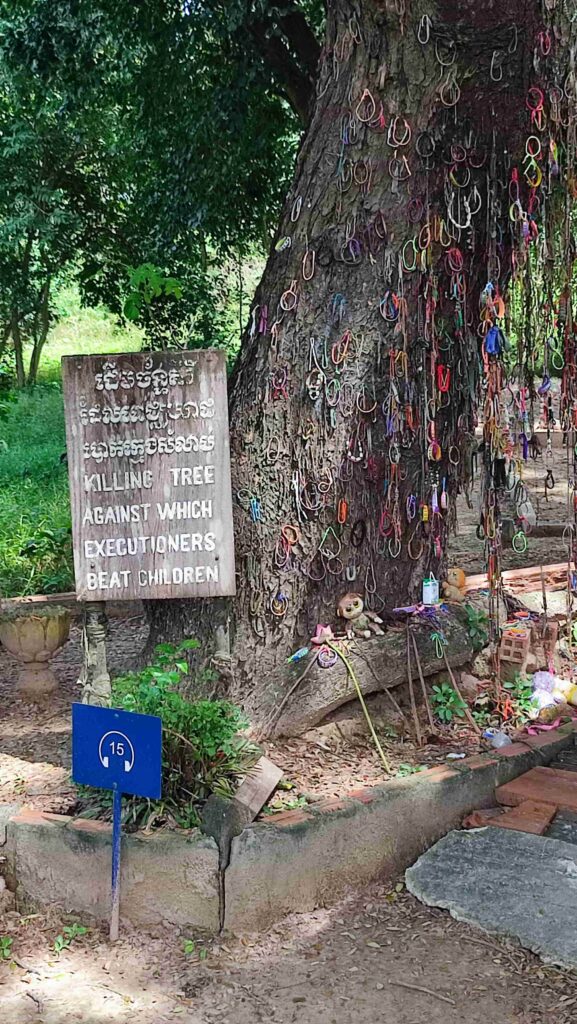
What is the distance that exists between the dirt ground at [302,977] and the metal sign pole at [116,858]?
0.07m

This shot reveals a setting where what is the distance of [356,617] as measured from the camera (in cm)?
460

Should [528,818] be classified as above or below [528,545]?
below

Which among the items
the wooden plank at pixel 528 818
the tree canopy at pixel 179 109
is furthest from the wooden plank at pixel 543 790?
the tree canopy at pixel 179 109

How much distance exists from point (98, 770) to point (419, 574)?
1.98 m

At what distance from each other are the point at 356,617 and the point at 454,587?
74 cm

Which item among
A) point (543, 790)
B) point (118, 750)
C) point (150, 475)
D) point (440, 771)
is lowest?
point (543, 790)

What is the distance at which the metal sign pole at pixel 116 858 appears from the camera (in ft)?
11.1

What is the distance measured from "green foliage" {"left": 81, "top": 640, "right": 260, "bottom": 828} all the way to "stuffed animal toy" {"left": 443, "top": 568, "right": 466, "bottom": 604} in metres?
1.58

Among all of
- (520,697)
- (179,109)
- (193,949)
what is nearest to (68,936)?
(193,949)

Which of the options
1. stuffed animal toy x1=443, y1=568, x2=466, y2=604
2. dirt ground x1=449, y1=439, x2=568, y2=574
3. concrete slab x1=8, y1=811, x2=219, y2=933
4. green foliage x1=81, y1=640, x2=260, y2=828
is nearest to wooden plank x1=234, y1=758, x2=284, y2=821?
green foliage x1=81, y1=640, x2=260, y2=828

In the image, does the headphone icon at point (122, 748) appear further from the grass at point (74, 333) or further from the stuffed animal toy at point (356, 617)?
the grass at point (74, 333)

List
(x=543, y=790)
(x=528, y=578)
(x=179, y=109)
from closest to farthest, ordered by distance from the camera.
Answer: (x=543, y=790)
(x=528, y=578)
(x=179, y=109)

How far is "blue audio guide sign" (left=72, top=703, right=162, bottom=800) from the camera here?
336 centimetres

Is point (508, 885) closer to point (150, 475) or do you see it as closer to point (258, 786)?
point (258, 786)
